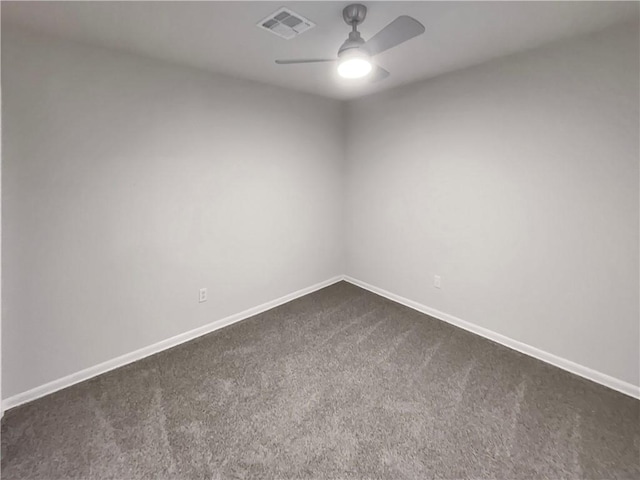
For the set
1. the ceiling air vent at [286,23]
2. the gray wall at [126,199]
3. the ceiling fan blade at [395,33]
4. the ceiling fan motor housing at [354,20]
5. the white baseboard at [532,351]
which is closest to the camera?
the ceiling fan blade at [395,33]

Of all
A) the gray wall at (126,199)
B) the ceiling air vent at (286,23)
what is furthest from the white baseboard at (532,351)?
the ceiling air vent at (286,23)

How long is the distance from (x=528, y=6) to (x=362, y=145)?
2.05 m

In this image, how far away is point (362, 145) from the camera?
3.62 meters

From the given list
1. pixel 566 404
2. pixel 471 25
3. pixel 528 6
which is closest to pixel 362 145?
pixel 471 25

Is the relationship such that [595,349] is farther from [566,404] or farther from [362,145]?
[362,145]

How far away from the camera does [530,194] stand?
2.34 metres

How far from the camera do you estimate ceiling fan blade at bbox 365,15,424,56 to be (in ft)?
4.78

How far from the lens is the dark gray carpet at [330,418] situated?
152 cm

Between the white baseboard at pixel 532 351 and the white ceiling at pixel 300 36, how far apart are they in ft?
7.43

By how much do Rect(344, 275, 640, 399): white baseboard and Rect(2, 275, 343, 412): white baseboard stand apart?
4.60 ft

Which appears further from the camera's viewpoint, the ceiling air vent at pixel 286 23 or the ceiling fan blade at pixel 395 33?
the ceiling air vent at pixel 286 23

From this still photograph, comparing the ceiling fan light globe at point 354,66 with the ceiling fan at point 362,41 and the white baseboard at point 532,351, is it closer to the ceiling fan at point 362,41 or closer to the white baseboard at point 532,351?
the ceiling fan at point 362,41

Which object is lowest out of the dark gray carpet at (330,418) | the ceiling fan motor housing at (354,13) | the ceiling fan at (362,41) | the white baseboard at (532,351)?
the dark gray carpet at (330,418)

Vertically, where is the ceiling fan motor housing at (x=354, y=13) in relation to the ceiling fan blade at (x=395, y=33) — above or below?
above
